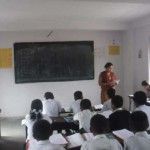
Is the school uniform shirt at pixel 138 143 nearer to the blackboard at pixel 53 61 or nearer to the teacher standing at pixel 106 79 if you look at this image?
the teacher standing at pixel 106 79

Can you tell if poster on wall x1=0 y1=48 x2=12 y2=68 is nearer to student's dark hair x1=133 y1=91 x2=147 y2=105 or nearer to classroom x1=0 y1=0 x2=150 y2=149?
classroom x1=0 y1=0 x2=150 y2=149

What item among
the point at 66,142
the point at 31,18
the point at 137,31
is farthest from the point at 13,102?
the point at 66,142

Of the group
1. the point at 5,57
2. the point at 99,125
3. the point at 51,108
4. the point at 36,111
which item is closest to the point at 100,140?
the point at 99,125

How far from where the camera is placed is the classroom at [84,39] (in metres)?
7.07

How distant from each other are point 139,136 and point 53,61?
5.41 meters

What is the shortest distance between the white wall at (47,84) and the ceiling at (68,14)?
522 mm

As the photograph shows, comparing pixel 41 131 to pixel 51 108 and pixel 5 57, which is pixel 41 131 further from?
pixel 5 57

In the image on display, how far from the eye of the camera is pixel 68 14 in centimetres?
645

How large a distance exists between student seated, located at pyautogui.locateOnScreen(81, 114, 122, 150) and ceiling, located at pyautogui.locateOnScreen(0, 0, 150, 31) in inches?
101

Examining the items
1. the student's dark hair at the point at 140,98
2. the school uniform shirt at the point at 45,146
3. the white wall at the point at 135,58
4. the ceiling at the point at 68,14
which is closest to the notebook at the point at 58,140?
the school uniform shirt at the point at 45,146

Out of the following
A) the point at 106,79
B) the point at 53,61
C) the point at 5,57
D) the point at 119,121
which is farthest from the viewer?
the point at 53,61

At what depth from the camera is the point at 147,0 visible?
13.3 ft

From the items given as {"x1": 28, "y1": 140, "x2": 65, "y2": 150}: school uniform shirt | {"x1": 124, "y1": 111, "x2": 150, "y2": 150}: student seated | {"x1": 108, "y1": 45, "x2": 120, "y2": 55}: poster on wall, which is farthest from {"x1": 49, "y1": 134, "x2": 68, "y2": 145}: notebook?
{"x1": 108, "y1": 45, "x2": 120, "y2": 55}: poster on wall

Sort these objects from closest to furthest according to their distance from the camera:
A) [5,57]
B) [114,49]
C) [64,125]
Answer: [64,125]
[5,57]
[114,49]
